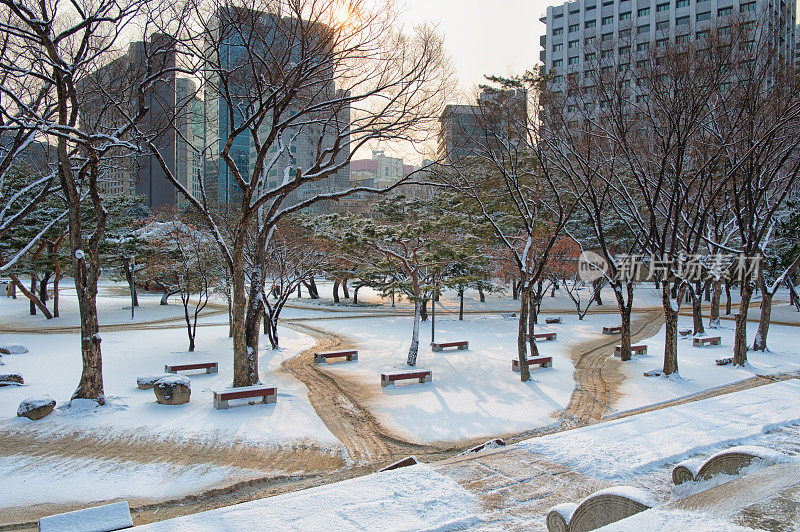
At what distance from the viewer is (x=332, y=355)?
1686 centimetres

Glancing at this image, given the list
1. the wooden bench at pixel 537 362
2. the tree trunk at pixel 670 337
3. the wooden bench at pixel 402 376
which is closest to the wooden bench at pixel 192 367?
the wooden bench at pixel 402 376

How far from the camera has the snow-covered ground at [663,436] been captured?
6.17m

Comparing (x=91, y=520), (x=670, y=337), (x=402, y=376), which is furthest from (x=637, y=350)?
(x=91, y=520)

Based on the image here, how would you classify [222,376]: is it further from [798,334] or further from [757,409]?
[798,334]

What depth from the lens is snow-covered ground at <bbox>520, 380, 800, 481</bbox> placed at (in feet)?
20.2

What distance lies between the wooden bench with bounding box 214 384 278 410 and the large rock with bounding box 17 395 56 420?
3.20 m

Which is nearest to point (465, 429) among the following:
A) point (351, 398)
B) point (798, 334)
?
point (351, 398)

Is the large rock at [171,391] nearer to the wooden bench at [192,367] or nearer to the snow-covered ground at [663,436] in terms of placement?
the wooden bench at [192,367]

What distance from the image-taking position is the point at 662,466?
6.03 meters

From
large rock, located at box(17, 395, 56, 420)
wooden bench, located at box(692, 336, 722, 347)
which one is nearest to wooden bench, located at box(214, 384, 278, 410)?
large rock, located at box(17, 395, 56, 420)

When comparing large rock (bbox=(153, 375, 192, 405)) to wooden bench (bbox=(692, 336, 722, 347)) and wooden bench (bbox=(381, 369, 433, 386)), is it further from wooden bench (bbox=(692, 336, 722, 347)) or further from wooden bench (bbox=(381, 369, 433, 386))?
wooden bench (bbox=(692, 336, 722, 347))

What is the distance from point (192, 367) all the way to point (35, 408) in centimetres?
505

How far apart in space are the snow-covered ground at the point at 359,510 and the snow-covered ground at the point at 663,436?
2.05 m

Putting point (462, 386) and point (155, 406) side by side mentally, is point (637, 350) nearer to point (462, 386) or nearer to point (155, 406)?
point (462, 386)
